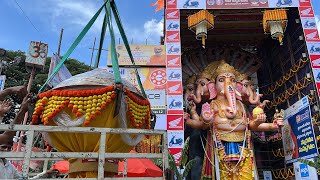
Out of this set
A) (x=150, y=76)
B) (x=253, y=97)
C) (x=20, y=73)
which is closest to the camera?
(x=253, y=97)

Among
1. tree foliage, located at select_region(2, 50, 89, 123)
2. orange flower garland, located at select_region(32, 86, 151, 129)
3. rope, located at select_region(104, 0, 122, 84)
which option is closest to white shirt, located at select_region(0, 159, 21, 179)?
orange flower garland, located at select_region(32, 86, 151, 129)

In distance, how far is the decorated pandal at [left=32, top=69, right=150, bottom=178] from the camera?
3.10 m

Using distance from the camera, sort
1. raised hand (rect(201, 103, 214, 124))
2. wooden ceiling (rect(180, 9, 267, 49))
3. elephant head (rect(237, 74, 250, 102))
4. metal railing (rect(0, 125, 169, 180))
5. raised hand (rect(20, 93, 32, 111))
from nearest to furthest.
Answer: metal railing (rect(0, 125, 169, 180)) → raised hand (rect(20, 93, 32, 111)) → raised hand (rect(201, 103, 214, 124)) → elephant head (rect(237, 74, 250, 102)) → wooden ceiling (rect(180, 9, 267, 49))

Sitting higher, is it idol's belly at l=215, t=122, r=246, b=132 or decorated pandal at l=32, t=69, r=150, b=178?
idol's belly at l=215, t=122, r=246, b=132

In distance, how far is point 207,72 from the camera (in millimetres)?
9195

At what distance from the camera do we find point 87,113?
121 inches

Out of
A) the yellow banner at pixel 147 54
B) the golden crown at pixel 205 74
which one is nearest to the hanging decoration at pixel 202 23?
the golden crown at pixel 205 74

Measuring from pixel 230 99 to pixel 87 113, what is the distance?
5.77m

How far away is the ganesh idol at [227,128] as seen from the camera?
25.4 feet

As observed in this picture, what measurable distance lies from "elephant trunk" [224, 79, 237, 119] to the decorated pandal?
16.8ft

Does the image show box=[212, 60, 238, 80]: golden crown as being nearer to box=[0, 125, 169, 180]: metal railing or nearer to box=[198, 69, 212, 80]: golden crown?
box=[198, 69, 212, 80]: golden crown

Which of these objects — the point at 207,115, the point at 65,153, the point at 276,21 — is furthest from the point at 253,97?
the point at 65,153

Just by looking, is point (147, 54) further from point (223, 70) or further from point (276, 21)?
point (276, 21)

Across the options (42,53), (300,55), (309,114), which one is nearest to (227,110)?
(309,114)
